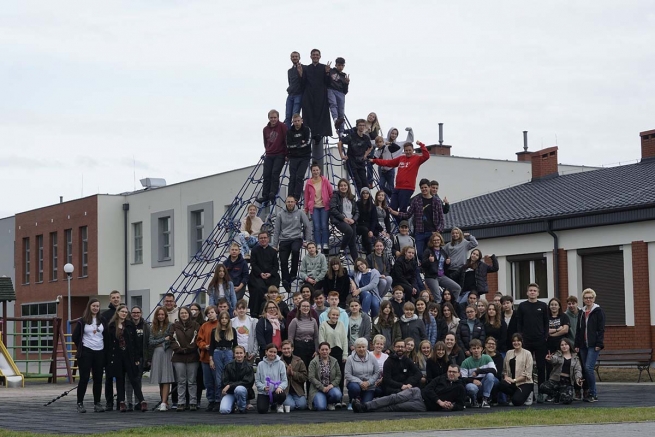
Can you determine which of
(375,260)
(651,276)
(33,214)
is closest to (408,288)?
(375,260)

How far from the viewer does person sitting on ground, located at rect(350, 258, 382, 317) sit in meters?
20.6

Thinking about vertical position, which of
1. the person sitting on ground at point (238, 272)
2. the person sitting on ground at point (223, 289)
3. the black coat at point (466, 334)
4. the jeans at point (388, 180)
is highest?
the jeans at point (388, 180)

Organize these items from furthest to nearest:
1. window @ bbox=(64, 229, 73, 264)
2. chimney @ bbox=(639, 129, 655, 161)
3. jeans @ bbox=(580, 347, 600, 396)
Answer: window @ bbox=(64, 229, 73, 264) < chimney @ bbox=(639, 129, 655, 161) < jeans @ bbox=(580, 347, 600, 396)

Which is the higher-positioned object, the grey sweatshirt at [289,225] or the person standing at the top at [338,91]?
the person standing at the top at [338,91]

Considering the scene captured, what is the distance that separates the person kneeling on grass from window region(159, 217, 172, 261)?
109ft

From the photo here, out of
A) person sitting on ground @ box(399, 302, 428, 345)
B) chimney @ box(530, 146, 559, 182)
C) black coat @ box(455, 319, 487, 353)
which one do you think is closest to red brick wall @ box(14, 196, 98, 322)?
chimney @ box(530, 146, 559, 182)

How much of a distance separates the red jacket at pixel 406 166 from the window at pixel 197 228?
1013 inches

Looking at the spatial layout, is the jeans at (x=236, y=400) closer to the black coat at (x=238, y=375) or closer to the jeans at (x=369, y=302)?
the black coat at (x=238, y=375)

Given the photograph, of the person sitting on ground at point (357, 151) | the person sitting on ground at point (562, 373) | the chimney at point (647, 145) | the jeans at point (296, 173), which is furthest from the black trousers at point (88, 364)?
the chimney at point (647, 145)

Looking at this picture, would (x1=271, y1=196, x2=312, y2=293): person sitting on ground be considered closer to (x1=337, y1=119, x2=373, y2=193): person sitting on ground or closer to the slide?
(x1=337, y1=119, x2=373, y2=193): person sitting on ground

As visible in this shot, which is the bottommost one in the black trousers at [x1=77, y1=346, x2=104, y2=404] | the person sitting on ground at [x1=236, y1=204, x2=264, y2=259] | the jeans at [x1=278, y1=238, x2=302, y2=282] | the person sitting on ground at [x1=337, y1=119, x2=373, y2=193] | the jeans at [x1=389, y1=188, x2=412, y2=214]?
the black trousers at [x1=77, y1=346, x2=104, y2=404]

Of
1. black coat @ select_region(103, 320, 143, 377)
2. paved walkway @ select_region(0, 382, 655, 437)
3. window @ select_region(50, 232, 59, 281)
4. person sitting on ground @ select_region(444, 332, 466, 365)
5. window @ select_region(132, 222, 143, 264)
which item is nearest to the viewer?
paved walkway @ select_region(0, 382, 655, 437)

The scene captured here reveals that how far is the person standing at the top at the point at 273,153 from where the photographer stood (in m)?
23.5

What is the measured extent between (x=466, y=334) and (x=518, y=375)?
113 centimetres
